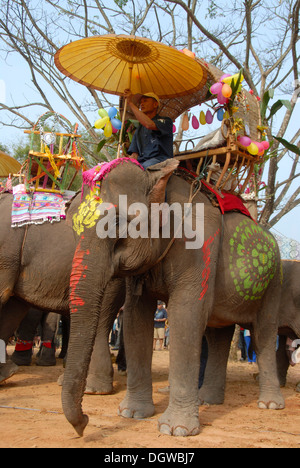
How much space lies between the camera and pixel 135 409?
488 cm

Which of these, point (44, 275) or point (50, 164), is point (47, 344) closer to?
point (44, 275)

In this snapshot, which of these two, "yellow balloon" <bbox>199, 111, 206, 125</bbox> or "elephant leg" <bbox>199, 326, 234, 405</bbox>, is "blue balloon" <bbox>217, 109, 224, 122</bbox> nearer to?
"yellow balloon" <bbox>199, 111, 206, 125</bbox>

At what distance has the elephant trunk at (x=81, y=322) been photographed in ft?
11.9

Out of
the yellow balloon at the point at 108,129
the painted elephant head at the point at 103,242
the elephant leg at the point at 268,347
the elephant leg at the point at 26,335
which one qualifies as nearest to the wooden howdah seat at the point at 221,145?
the yellow balloon at the point at 108,129

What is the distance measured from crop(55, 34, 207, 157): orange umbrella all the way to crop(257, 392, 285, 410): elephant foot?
3360mm

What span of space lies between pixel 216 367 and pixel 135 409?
1471 millimetres

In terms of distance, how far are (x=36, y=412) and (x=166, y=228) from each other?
2.15 metres

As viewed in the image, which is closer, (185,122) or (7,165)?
(185,122)

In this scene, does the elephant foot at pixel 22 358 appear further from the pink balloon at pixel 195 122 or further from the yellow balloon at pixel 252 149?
the yellow balloon at pixel 252 149

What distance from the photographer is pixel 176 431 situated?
13.8ft

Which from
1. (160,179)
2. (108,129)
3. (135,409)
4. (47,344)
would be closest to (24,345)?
(47,344)

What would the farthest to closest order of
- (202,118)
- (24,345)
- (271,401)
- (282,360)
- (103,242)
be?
(24,345)
(282,360)
(202,118)
(271,401)
(103,242)

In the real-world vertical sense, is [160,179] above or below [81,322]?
above

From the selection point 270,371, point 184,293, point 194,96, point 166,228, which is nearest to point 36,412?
point 184,293
